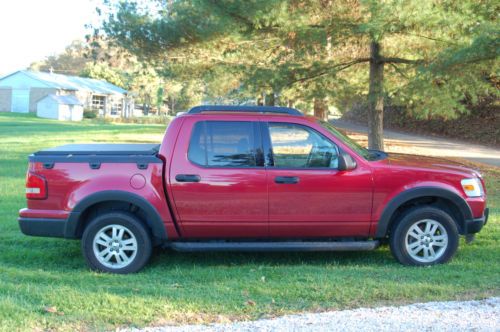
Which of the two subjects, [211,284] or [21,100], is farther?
[21,100]

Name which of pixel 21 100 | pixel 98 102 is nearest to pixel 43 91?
pixel 21 100

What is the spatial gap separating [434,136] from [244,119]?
2540 centimetres

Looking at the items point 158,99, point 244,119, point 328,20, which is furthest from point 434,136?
point 158,99

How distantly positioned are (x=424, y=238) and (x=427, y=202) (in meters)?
0.44

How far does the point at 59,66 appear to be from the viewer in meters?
95.6

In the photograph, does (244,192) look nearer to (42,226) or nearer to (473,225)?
(42,226)

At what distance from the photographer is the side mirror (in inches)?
240

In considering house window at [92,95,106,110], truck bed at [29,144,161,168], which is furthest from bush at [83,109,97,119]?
truck bed at [29,144,161,168]

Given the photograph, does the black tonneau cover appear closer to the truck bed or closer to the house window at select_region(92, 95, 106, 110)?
the truck bed

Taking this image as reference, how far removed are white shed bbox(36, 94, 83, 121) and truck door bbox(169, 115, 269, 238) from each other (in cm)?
5035

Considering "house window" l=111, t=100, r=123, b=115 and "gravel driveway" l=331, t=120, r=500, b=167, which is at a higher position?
"house window" l=111, t=100, r=123, b=115

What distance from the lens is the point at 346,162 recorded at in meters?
6.10

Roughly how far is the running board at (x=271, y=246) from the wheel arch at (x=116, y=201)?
0.87 ft

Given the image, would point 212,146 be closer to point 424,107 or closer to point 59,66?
point 424,107
